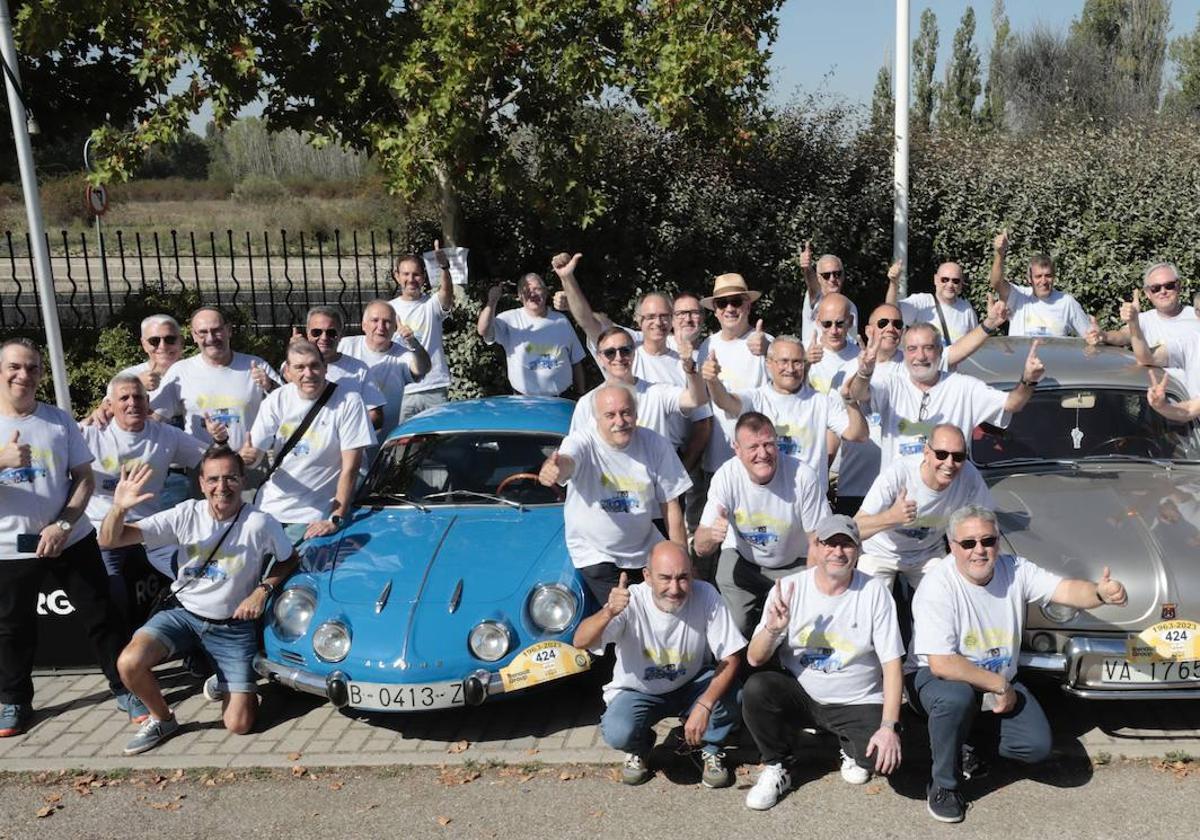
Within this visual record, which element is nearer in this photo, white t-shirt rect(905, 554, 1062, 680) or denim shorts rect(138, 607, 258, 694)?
white t-shirt rect(905, 554, 1062, 680)

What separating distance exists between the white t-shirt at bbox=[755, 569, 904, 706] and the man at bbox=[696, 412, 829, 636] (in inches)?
22.8

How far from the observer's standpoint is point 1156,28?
42000mm

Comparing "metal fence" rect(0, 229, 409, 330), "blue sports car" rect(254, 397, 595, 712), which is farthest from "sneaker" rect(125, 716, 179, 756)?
"metal fence" rect(0, 229, 409, 330)

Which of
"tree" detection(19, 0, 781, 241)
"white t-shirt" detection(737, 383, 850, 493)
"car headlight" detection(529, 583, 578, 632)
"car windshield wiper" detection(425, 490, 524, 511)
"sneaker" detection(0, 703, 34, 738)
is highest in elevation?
"tree" detection(19, 0, 781, 241)

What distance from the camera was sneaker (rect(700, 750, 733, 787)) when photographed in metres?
5.02

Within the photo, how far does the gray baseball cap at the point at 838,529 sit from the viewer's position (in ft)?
16.0

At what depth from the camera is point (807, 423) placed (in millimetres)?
6125

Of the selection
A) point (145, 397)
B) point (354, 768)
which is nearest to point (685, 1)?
point (145, 397)

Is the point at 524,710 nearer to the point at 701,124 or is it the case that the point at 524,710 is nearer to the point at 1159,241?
the point at 701,124

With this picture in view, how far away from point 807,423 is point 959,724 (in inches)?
77.1

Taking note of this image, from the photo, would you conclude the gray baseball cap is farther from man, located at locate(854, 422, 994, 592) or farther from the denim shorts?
the denim shorts

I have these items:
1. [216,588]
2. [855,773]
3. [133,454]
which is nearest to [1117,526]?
[855,773]

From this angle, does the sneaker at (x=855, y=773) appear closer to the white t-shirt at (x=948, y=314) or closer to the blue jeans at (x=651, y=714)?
the blue jeans at (x=651, y=714)

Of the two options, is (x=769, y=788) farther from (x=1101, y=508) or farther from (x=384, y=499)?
(x=384, y=499)
